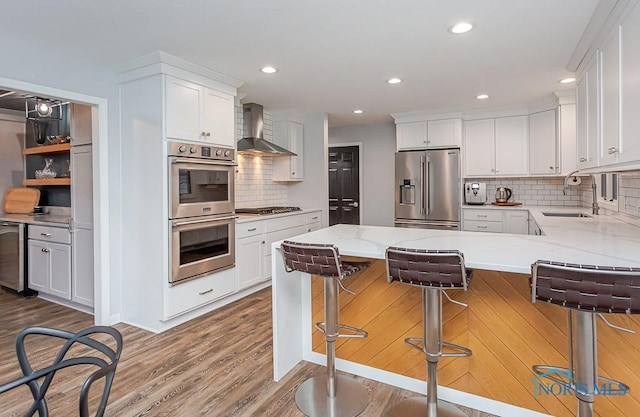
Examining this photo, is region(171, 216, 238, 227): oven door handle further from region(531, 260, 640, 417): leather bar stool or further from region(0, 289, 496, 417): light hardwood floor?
region(531, 260, 640, 417): leather bar stool

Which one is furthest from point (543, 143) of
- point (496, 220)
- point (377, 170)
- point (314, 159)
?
point (314, 159)

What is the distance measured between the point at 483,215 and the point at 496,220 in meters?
0.17

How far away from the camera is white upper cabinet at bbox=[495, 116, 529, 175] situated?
4.78 meters

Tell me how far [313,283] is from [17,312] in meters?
3.18

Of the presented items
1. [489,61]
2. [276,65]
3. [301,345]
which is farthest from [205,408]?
[489,61]

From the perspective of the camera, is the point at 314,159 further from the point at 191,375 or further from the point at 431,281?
the point at 431,281

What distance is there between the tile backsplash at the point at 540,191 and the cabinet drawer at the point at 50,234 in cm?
539

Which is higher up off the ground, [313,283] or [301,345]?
[313,283]

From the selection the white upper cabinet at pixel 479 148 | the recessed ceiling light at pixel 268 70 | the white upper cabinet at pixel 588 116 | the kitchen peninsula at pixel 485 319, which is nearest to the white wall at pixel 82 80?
the recessed ceiling light at pixel 268 70

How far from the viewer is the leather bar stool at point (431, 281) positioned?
1526 millimetres

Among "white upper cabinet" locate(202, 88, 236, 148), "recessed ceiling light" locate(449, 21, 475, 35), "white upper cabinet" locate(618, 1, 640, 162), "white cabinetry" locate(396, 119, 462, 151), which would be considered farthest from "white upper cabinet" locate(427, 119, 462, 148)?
"white upper cabinet" locate(618, 1, 640, 162)

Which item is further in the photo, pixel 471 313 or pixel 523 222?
pixel 523 222

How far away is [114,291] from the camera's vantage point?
3242 millimetres

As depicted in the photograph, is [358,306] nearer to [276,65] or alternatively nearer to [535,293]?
[535,293]
